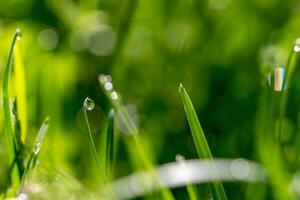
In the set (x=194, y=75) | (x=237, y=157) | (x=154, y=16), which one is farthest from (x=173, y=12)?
(x=237, y=157)

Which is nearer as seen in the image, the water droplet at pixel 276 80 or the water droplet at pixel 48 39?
the water droplet at pixel 276 80

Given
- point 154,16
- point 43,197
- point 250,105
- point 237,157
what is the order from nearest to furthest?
1. point 43,197
2. point 237,157
3. point 250,105
4. point 154,16

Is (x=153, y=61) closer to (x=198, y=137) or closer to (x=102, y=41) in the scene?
(x=102, y=41)

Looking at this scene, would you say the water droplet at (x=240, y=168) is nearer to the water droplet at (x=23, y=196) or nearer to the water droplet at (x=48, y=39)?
the water droplet at (x=23, y=196)

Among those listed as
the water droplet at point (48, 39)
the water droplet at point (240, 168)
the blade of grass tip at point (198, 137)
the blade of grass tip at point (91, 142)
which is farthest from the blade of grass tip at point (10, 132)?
the water droplet at point (48, 39)

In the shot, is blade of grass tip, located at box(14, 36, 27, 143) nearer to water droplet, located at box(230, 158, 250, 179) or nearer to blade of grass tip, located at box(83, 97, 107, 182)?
blade of grass tip, located at box(83, 97, 107, 182)

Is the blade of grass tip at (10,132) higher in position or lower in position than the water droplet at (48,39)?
lower

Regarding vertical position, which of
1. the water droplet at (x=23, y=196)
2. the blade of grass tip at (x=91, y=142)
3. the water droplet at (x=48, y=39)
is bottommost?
the water droplet at (x=23, y=196)

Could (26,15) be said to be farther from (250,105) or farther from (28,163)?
(28,163)

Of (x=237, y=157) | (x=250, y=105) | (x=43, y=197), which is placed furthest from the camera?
(x=250, y=105)
